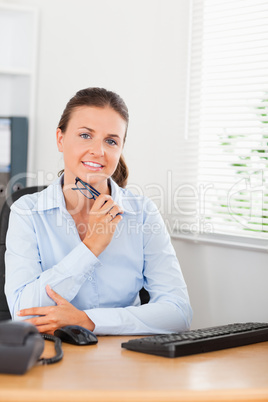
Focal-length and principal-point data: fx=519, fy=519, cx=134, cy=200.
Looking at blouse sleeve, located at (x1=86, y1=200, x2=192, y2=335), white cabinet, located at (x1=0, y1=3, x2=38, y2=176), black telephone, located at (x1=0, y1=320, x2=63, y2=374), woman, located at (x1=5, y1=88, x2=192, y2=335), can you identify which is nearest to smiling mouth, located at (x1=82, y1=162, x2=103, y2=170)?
woman, located at (x1=5, y1=88, x2=192, y2=335)

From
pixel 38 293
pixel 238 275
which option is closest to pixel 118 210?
pixel 38 293

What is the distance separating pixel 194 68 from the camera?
229cm

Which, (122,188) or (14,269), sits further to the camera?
(122,188)

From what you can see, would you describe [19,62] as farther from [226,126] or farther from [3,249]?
[3,249]

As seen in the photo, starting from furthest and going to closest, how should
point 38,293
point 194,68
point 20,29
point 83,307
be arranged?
point 20,29 < point 194,68 < point 83,307 < point 38,293

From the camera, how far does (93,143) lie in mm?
1751

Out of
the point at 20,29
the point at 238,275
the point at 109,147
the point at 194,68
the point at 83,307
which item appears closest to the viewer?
the point at 83,307

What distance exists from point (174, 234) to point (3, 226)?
813 mm

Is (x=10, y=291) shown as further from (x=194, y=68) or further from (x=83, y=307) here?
(x=194, y=68)

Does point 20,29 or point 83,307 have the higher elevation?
point 20,29

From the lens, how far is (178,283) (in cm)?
171

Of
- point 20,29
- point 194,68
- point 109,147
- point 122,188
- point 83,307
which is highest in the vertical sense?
point 20,29

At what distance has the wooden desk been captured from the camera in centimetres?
93

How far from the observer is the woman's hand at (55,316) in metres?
1.41
